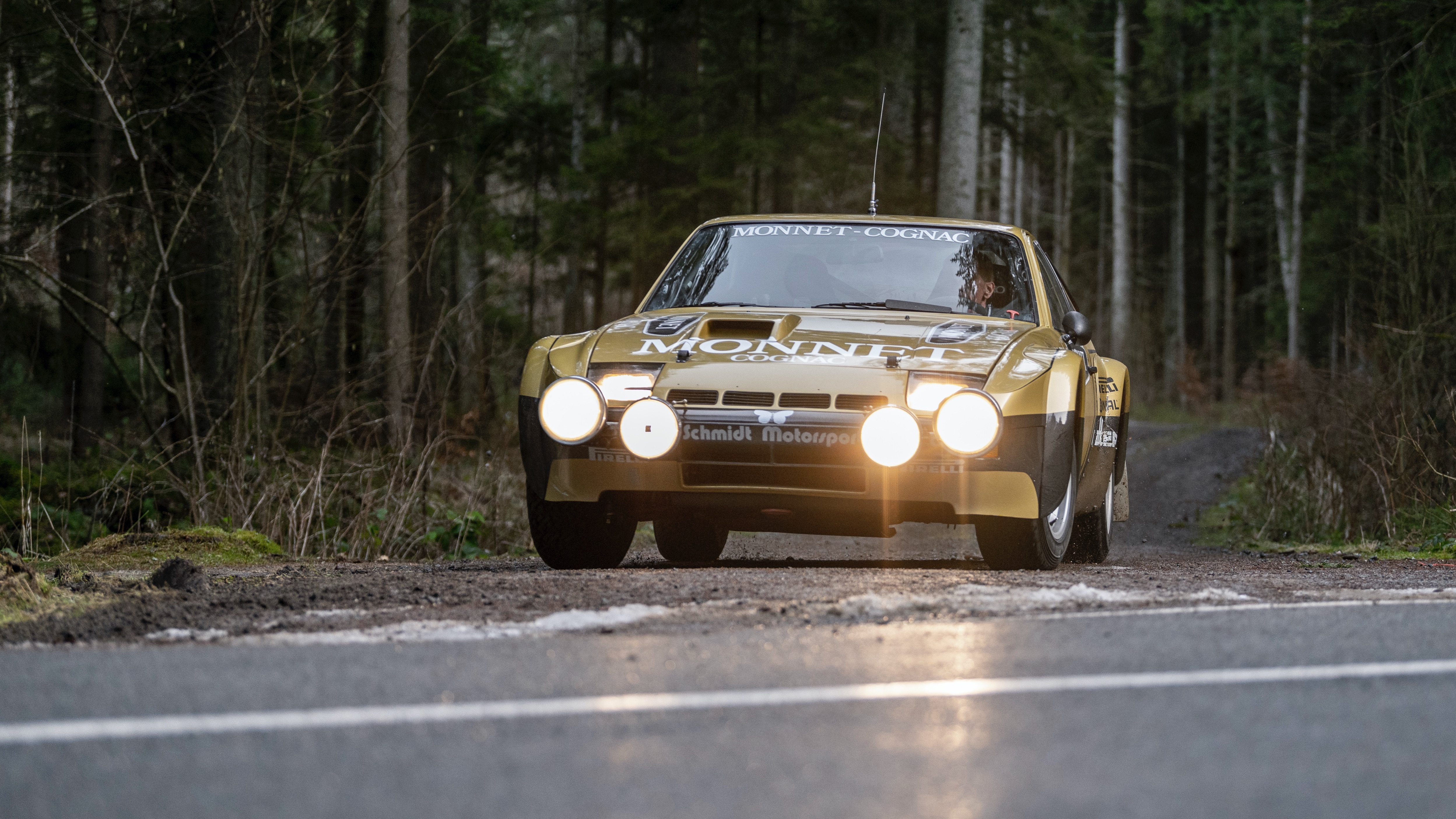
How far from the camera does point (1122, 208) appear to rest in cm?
3778

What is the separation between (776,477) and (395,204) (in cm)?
954

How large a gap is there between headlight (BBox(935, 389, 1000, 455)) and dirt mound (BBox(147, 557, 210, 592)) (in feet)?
10.0

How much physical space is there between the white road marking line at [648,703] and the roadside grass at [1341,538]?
477 centimetres

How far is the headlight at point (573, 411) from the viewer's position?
674 centimetres

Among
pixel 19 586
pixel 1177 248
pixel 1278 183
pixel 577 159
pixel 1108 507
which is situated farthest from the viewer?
pixel 1177 248

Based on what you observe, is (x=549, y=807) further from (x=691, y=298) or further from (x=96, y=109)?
(x=96, y=109)

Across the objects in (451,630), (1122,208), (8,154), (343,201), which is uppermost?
(1122,208)

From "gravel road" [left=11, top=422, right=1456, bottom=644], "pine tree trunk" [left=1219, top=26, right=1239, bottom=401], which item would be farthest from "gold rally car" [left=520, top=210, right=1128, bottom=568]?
"pine tree trunk" [left=1219, top=26, right=1239, bottom=401]

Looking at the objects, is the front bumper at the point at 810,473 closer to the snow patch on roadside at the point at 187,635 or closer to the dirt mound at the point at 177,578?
the dirt mound at the point at 177,578

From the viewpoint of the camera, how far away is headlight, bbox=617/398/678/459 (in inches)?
261

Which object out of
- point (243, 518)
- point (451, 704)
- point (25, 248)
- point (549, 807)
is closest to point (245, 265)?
point (243, 518)

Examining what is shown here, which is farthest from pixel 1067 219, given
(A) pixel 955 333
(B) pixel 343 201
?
(A) pixel 955 333

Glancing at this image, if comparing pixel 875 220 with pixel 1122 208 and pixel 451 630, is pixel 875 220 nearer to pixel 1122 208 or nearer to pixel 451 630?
pixel 451 630

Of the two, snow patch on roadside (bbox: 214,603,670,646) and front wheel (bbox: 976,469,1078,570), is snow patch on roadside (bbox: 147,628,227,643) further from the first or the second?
front wheel (bbox: 976,469,1078,570)
